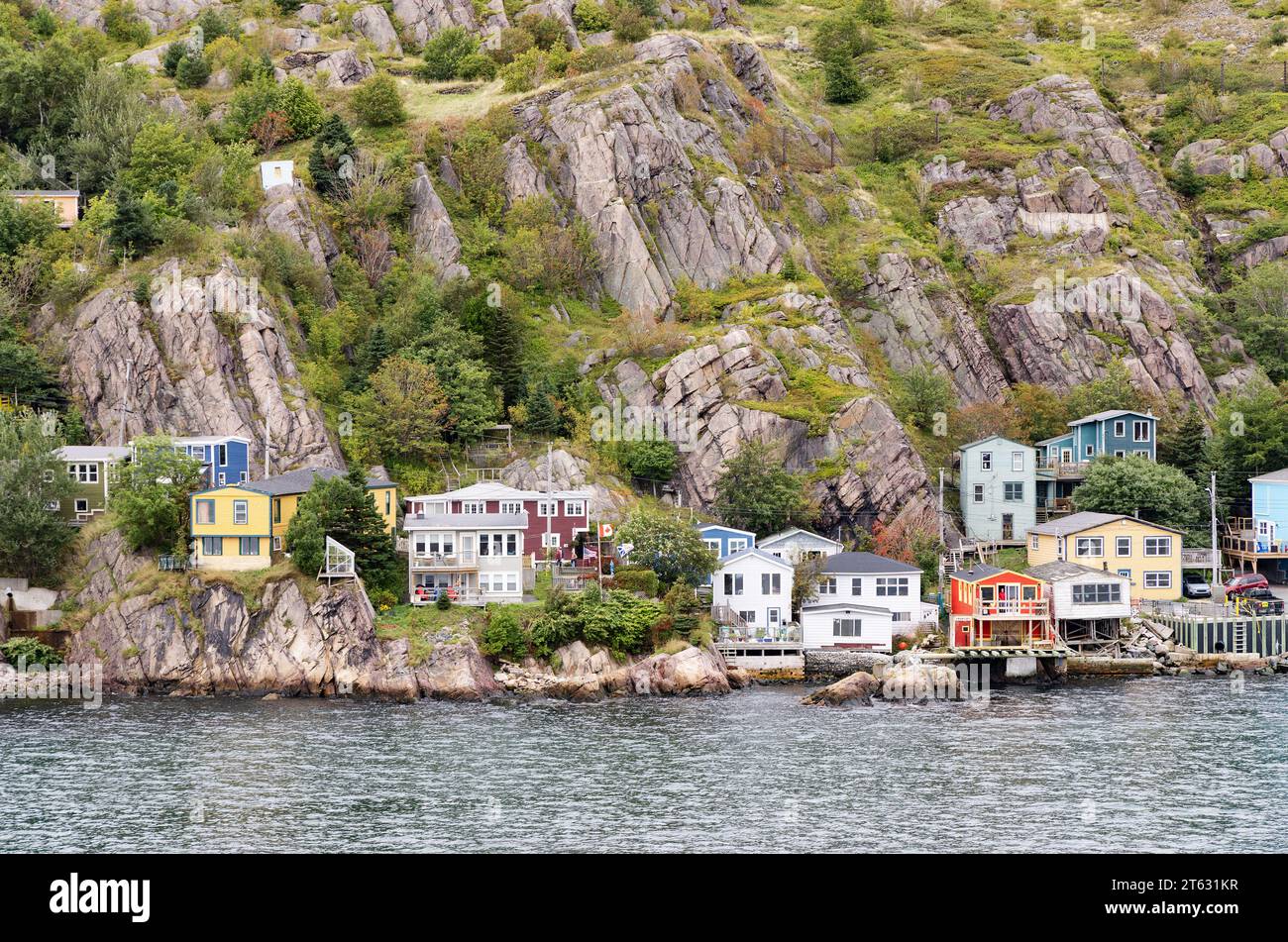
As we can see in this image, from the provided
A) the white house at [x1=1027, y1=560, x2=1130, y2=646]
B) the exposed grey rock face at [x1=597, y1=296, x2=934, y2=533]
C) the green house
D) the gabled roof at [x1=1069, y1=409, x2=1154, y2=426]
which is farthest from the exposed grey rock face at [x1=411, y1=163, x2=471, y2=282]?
the white house at [x1=1027, y1=560, x2=1130, y2=646]

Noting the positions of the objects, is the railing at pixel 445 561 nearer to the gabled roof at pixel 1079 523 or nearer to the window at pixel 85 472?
the window at pixel 85 472

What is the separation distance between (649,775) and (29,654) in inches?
1322

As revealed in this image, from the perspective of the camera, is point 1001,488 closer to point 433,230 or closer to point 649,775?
point 433,230

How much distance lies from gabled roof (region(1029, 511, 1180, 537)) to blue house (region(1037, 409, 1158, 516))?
7.45 metres

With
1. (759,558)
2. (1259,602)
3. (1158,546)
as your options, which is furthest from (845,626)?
(1259,602)

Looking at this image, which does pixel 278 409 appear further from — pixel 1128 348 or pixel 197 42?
pixel 1128 348

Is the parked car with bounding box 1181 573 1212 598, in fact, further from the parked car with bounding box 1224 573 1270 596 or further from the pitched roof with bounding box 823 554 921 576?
the pitched roof with bounding box 823 554 921 576

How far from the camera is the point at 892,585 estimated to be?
Result: 81125 millimetres

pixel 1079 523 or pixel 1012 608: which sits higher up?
pixel 1079 523

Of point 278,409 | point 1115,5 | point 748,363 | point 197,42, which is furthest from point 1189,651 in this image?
point 1115,5

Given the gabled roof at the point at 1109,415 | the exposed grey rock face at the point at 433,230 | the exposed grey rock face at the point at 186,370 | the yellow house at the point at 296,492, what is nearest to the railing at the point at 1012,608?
the gabled roof at the point at 1109,415

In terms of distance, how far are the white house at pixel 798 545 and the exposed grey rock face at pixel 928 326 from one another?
27.7 meters

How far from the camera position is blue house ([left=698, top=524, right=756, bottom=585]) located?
84125 mm
